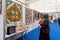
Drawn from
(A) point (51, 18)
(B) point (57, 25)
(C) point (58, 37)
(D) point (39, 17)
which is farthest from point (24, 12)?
(C) point (58, 37)

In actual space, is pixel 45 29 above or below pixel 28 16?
below

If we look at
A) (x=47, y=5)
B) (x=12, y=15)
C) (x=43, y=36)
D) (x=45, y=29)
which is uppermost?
(x=47, y=5)

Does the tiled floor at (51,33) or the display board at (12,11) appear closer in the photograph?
the display board at (12,11)

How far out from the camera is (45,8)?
2.49 meters

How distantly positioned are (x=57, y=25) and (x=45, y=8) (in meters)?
0.43

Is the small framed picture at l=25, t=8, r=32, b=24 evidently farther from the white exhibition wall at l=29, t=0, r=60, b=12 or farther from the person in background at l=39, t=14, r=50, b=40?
the person in background at l=39, t=14, r=50, b=40

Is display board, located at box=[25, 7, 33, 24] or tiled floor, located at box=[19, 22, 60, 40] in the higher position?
display board, located at box=[25, 7, 33, 24]

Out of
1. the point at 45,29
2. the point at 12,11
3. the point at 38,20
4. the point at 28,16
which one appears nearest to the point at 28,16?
the point at 28,16

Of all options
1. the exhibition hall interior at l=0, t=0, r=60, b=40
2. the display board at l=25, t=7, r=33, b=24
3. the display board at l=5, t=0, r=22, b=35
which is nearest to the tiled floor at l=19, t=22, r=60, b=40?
the exhibition hall interior at l=0, t=0, r=60, b=40

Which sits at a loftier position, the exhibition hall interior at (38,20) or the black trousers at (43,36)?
the exhibition hall interior at (38,20)

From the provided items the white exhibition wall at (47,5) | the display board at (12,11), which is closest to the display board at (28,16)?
the white exhibition wall at (47,5)

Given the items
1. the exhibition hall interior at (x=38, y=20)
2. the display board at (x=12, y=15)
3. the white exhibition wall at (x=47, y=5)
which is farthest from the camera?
the white exhibition wall at (x=47, y=5)

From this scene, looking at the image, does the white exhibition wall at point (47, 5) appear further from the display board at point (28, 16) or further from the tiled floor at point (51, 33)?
the tiled floor at point (51, 33)

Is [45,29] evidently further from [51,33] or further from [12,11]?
[12,11]
